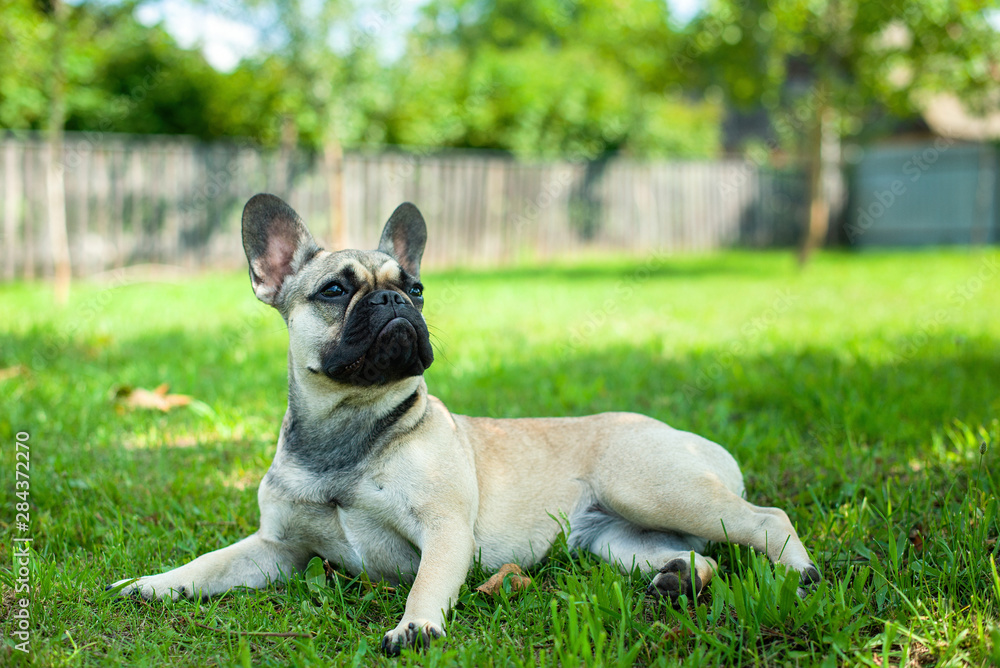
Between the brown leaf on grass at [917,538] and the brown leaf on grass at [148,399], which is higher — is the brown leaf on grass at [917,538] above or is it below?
above

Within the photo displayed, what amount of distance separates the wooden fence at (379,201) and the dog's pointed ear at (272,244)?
1130 cm

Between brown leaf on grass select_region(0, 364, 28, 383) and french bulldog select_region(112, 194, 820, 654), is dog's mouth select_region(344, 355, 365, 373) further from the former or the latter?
brown leaf on grass select_region(0, 364, 28, 383)

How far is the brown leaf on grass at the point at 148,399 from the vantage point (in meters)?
5.33

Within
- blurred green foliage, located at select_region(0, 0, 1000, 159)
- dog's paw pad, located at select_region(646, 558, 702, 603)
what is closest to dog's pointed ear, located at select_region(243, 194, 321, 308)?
dog's paw pad, located at select_region(646, 558, 702, 603)

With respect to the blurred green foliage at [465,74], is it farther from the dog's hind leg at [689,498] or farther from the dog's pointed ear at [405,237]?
the dog's hind leg at [689,498]

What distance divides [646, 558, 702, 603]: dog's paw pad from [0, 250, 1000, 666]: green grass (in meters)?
0.06

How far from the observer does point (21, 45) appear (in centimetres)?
1027

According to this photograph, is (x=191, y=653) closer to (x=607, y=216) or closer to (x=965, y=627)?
(x=965, y=627)

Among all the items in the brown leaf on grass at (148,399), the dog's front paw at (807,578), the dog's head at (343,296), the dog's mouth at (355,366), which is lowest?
the brown leaf on grass at (148,399)

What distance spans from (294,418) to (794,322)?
270 inches

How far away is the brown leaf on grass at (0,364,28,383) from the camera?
5.98 metres
